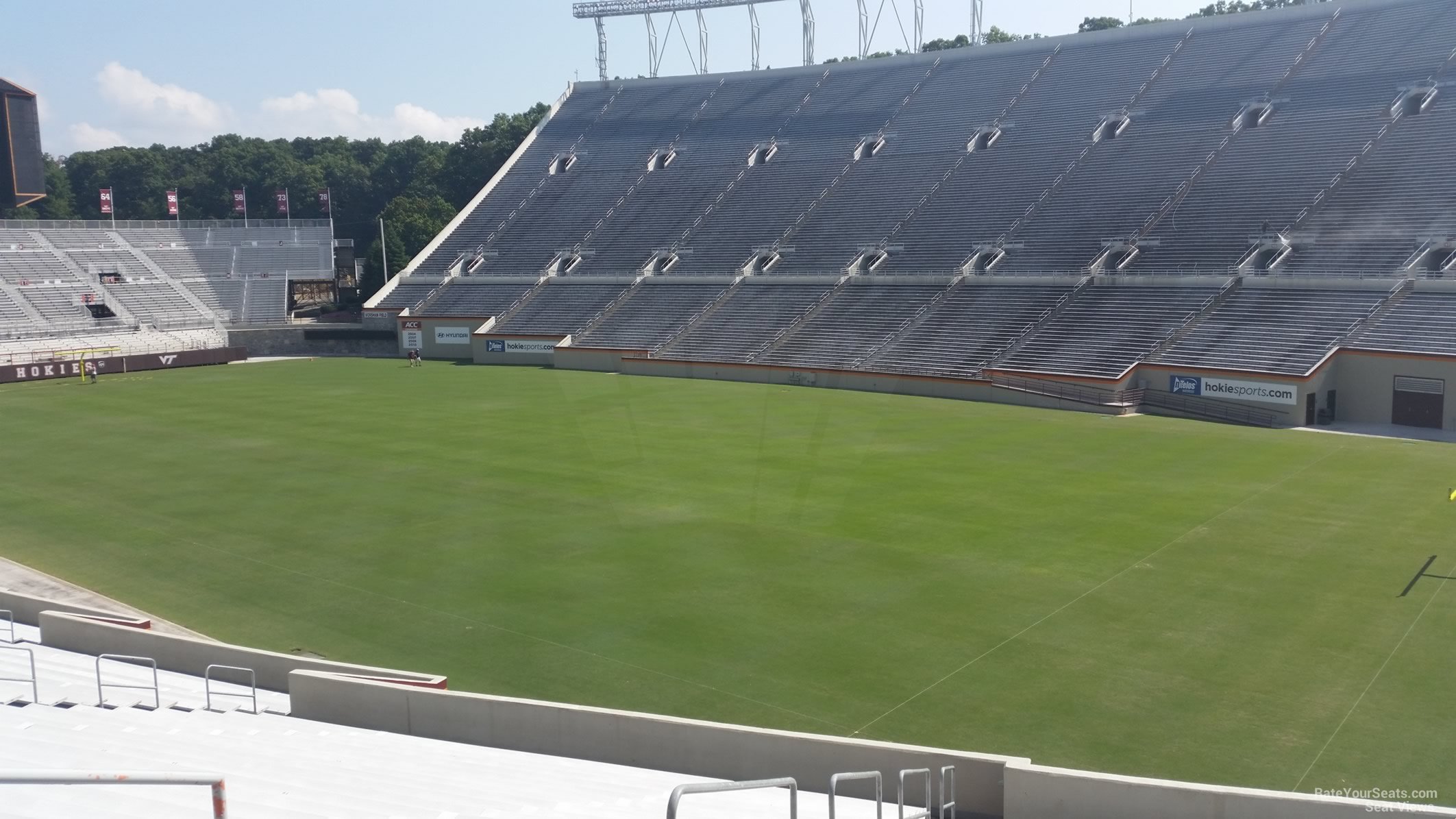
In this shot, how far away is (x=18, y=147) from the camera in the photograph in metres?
48.8

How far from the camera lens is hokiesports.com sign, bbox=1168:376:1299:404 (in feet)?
113

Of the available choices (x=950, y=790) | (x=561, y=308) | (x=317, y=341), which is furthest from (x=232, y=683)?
(x=317, y=341)

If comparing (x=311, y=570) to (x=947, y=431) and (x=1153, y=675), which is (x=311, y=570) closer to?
(x=1153, y=675)

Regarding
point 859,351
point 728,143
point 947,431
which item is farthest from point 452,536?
point 728,143

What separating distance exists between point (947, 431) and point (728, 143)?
42859mm

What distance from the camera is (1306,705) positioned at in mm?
12383

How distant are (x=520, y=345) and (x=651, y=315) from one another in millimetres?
7819

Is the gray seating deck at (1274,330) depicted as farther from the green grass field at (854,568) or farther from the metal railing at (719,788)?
the metal railing at (719,788)

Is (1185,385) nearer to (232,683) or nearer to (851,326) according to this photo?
(851,326)

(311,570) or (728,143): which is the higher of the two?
(728,143)

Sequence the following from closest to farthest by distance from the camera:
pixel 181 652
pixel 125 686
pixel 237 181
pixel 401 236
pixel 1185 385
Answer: pixel 125 686 → pixel 181 652 → pixel 1185 385 → pixel 401 236 → pixel 237 181

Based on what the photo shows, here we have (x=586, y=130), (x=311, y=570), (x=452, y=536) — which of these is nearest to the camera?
(x=311, y=570)

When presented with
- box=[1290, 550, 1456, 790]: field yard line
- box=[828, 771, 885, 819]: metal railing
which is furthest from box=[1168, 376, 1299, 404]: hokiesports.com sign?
box=[828, 771, 885, 819]: metal railing

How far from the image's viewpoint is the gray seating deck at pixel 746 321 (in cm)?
5153
